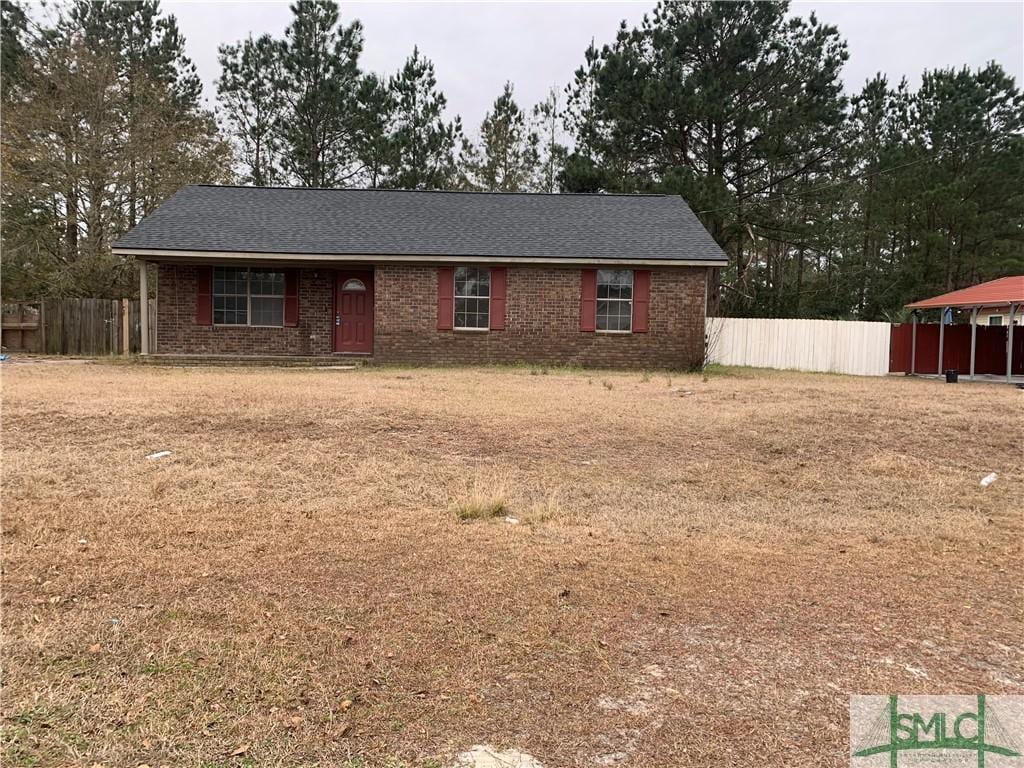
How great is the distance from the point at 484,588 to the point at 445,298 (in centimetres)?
1485

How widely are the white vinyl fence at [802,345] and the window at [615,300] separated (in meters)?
3.85

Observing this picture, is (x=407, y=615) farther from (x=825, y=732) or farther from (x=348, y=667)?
(x=825, y=732)

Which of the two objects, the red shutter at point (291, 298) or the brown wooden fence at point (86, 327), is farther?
the brown wooden fence at point (86, 327)

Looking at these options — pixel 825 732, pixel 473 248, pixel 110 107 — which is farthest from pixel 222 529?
pixel 110 107

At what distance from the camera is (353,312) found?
19.1m

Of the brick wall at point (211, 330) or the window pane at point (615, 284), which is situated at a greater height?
the window pane at point (615, 284)

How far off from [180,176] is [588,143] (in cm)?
1514

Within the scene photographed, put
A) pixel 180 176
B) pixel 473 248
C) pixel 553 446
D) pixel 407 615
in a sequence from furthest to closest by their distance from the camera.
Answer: pixel 180 176 < pixel 473 248 < pixel 553 446 < pixel 407 615

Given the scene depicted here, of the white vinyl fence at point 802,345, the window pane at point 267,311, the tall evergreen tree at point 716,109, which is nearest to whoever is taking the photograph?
the window pane at point 267,311

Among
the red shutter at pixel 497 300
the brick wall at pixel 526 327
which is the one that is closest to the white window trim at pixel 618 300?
the brick wall at pixel 526 327

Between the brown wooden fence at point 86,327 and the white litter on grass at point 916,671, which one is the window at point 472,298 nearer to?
the brown wooden fence at point 86,327

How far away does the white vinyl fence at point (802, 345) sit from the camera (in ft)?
68.7

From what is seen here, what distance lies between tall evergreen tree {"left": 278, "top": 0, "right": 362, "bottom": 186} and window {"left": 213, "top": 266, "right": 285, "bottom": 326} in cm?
1424

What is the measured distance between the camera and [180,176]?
84.5 ft
